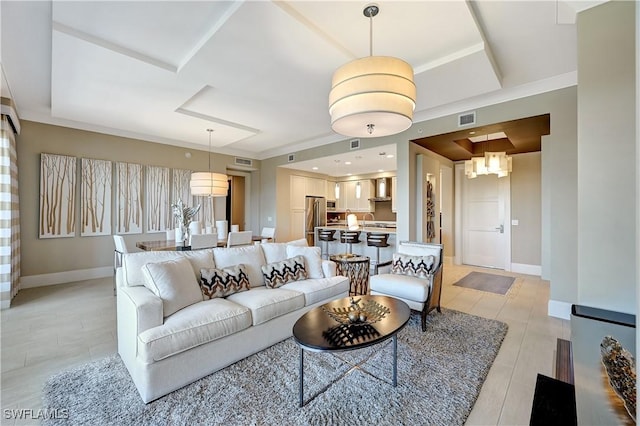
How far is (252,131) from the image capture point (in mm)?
5676

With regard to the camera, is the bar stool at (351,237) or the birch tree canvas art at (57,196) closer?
the birch tree canvas art at (57,196)

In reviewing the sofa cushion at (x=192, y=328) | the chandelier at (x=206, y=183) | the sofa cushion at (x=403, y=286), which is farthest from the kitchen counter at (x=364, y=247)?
the sofa cushion at (x=192, y=328)

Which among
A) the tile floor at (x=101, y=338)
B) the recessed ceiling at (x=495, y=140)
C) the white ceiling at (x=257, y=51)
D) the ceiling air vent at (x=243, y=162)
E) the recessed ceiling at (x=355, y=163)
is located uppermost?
the white ceiling at (x=257, y=51)

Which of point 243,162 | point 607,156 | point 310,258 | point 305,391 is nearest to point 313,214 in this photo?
point 243,162

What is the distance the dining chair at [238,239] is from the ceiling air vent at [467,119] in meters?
4.03

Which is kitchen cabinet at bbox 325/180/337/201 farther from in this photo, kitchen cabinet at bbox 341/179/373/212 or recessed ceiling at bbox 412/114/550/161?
recessed ceiling at bbox 412/114/550/161

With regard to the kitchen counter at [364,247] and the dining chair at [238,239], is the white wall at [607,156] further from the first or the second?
the dining chair at [238,239]

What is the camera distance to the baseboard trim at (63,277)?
4.73 meters

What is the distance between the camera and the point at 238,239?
4852 millimetres

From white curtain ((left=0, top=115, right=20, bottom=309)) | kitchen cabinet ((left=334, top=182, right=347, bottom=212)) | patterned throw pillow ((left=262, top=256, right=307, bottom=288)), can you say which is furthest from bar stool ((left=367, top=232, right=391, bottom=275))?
white curtain ((left=0, top=115, right=20, bottom=309))

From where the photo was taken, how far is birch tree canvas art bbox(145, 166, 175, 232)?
602 cm

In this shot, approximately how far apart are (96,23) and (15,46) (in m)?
1.31

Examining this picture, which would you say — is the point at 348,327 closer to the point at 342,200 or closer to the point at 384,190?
the point at 384,190

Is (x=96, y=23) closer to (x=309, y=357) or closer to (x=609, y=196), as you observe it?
(x=309, y=357)
